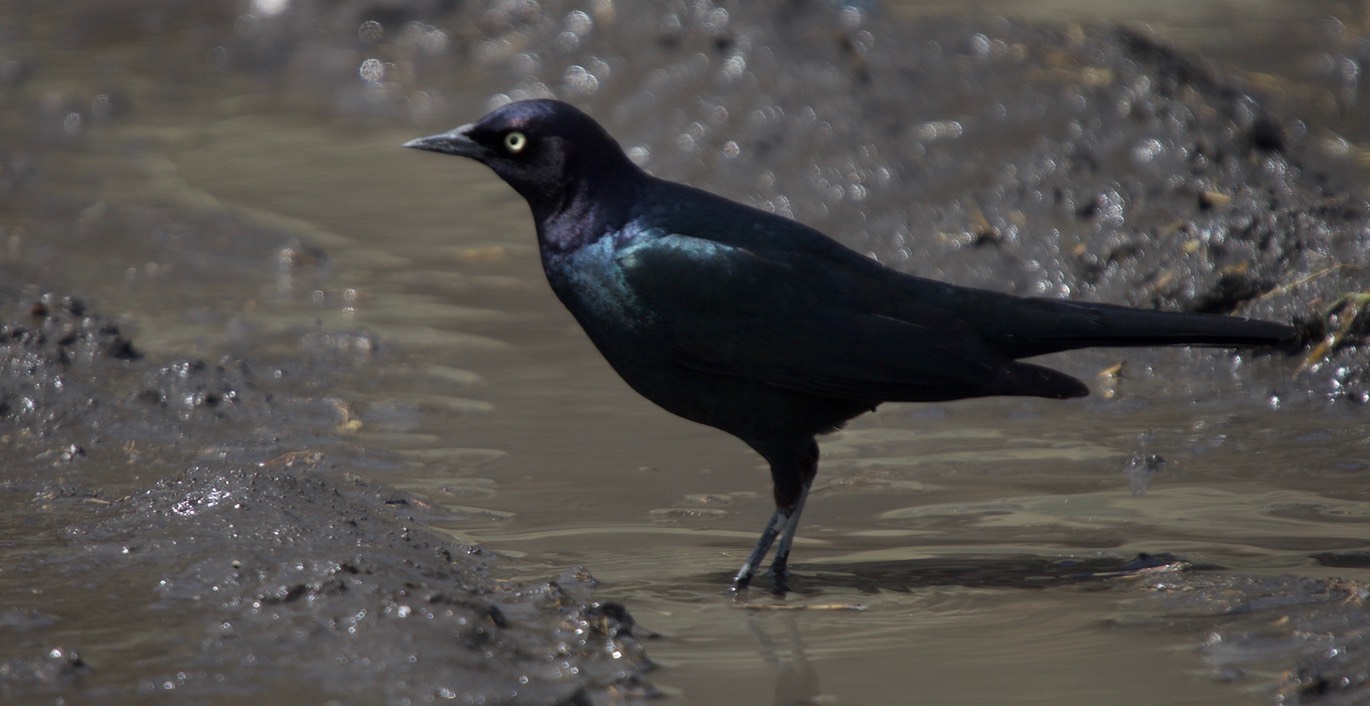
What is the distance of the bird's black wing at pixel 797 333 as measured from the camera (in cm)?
442

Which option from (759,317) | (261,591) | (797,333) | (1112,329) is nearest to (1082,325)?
(1112,329)

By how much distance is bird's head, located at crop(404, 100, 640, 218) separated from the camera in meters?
4.59

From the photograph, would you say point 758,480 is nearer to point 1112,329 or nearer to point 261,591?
point 1112,329

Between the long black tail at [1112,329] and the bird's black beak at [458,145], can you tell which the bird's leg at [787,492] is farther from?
the bird's black beak at [458,145]

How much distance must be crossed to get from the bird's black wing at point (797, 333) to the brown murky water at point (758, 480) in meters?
0.46

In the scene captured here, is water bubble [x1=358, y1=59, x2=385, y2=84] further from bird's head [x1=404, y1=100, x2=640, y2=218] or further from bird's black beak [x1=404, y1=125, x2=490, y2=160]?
bird's head [x1=404, y1=100, x2=640, y2=218]

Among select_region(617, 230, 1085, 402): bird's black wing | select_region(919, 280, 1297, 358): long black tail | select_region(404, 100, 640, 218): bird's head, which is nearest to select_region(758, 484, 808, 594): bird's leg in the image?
select_region(617, 230, 1085, 402): bird's black wing

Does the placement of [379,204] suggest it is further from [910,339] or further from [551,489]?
[910,339]

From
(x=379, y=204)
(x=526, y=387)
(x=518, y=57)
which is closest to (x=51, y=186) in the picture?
(x=379, y=204)

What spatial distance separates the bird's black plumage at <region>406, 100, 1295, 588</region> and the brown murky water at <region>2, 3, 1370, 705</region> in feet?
1.24

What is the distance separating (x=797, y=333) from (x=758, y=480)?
34.0 inches

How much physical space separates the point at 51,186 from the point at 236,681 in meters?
5.70

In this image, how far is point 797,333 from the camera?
4.50 meters

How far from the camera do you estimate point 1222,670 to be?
3465mm
